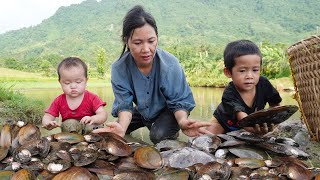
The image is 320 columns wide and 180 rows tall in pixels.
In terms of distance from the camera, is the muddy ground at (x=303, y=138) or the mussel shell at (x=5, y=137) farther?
the muddy ground at (x=303, y=138)

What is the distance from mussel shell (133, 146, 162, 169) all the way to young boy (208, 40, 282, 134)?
4.01ft

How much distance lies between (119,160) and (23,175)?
595 millimetres

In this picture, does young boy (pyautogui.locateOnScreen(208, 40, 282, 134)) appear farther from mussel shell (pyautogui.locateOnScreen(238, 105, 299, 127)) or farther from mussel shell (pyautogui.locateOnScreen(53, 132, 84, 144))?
mussel shell (pyautogui.locateOnScreen(53, 132, 84, 144))

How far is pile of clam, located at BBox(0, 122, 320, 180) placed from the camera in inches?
78.6

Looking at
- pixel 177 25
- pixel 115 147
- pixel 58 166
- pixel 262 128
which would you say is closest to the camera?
pixel 58 166

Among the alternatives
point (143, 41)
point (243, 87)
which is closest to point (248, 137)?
point (243, 87)

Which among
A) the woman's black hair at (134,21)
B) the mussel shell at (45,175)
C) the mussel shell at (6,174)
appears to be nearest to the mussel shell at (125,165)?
the mussel shell at (45,175)

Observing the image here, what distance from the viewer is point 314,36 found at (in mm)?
3113

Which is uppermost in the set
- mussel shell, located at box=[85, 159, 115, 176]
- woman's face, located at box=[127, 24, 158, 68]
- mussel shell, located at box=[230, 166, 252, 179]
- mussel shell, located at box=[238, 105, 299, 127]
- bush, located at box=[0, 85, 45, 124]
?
woman's face, located at box=[127, 24, 158, 68]

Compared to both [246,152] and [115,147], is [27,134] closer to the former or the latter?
[115,147]

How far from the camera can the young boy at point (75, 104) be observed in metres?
3.28

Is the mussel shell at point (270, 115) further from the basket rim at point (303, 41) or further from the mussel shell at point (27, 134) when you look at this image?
the mussel shell at point (27, 134)

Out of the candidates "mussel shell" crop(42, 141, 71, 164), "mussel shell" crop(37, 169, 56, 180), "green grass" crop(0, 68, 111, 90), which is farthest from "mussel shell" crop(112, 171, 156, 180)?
"green grass" crop(0, 68, 111, 90)

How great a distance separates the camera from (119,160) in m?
2.21
